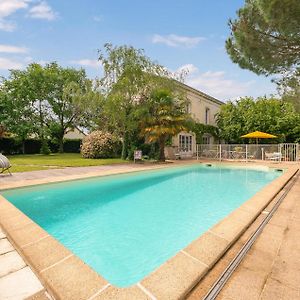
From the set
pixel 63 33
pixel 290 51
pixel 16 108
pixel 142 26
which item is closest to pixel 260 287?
pixel 290 51

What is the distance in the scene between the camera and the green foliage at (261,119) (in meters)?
21.5

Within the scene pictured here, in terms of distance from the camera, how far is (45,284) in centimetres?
252

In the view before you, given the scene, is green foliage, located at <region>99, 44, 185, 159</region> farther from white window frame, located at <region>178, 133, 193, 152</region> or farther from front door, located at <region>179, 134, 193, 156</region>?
front door, located at <region>179, 134, 193, 156</region>

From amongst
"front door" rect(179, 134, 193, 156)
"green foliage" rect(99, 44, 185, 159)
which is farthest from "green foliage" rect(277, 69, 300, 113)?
"front door" rect(179, 134, 193, 156)

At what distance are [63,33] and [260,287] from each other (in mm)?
14142

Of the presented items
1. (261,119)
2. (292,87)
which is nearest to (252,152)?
(261,119)

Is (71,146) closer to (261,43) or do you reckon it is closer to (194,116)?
(194,116)

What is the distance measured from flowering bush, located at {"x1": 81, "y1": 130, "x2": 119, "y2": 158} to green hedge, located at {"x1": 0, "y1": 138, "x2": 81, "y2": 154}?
10079 millimetres

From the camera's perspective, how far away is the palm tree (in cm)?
1702

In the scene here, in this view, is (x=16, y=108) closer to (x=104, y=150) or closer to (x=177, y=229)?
(x=104, y=150)

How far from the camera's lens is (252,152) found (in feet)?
66.3

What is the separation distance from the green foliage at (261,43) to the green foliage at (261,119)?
14097mm

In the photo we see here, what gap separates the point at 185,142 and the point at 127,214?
699 inches

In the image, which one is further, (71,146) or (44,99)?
(71,146)
